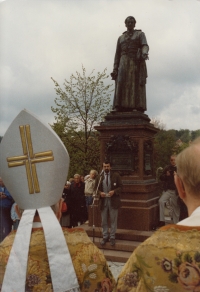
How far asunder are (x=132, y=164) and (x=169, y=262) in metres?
5.90

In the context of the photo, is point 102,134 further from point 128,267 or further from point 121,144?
point 128,267

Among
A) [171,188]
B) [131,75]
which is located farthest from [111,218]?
[131,75]

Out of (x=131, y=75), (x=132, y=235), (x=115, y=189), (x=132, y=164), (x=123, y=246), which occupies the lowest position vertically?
(x=123, y=246)

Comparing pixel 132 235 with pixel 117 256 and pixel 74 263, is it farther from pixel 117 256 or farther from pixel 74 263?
pixel 74 263

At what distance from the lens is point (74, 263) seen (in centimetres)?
152

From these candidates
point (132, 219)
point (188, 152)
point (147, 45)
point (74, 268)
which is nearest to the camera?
point (188, 152)

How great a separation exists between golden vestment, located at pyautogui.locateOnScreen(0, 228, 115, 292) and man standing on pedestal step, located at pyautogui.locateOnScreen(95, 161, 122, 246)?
14.9ft

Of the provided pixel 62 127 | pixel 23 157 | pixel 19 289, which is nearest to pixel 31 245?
pixel 19 289

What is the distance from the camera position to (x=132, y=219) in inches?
268

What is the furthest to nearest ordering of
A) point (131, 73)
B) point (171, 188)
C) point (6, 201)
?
point (131, 73) → point (171, 188) → point (6, 201)

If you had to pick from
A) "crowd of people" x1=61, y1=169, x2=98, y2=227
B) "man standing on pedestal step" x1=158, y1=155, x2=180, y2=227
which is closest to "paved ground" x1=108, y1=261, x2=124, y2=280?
"man standing on pedestal step" x1=158, y1=155, x2=180, y2=227

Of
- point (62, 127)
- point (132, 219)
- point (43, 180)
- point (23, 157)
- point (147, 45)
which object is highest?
point (147, 45)

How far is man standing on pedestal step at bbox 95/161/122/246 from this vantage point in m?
6.16

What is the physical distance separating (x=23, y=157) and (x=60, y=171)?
18 centimetres
